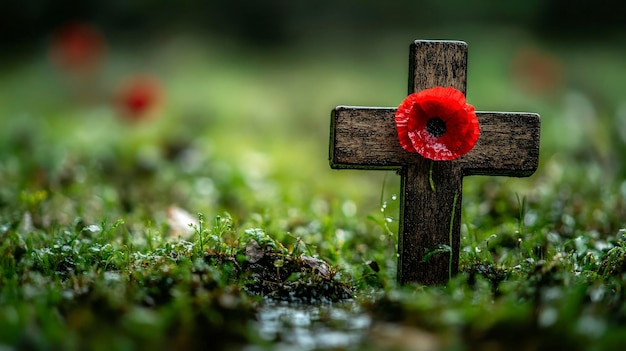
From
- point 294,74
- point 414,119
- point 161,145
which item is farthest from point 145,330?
point 294,74

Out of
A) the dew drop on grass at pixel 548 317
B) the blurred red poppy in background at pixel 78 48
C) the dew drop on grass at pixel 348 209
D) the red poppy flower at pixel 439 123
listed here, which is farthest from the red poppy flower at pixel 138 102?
the dew drop on grass at pixel 548 317

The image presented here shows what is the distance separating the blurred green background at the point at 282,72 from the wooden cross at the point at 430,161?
3255 mm

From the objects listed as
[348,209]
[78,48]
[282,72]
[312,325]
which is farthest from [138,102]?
[312,325]

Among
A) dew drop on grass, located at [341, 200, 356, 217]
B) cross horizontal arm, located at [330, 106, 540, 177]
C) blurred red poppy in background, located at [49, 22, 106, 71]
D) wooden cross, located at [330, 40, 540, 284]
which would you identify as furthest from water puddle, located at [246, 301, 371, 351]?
blurred red poppy in background, located at [49, 22, 106, 71]

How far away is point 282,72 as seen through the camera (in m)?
9.47

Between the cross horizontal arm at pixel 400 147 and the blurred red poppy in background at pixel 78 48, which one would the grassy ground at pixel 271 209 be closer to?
the cross horizontal arm at pixel 400 147

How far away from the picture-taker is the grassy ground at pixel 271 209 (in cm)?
184

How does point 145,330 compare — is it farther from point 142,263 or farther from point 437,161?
point 437,161

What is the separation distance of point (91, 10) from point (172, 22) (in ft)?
3.98

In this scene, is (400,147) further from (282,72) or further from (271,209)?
(282,72)

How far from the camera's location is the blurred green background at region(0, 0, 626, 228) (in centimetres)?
653

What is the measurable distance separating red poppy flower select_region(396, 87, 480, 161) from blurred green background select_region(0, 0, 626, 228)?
3.43m

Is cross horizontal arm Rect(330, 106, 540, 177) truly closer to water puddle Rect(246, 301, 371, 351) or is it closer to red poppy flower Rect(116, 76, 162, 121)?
water puddle Rect(246, 301, 371, 351)

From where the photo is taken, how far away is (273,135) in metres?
7.77
